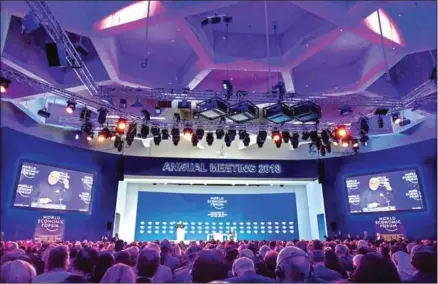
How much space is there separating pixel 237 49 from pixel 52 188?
30.2ft

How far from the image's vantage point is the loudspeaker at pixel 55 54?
614 centimetres

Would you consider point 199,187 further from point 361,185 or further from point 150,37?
point 150,37

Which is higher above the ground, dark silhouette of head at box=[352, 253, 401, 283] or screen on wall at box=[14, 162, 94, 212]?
screen on wall at box=[14, 162, 94, 212]

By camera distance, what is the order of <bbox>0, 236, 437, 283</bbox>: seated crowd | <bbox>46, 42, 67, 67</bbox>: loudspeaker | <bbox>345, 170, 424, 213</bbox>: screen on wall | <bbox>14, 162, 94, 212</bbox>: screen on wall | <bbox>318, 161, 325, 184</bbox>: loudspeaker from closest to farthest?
<bbox>0, 236, 437, 283</bbox>: seated crowd → <bbox>46, 42, 67, 67</bbox>: loudspeaker → <bbox>14, 162, 94, 212</bbox>: screen on wall → <bbox>345, 170, 424, 213</bbox>: screen on wall → <bbox>318, 161, 325, 184</bbox>: loudspeaker

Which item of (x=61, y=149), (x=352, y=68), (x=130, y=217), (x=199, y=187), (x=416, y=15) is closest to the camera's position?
(x=416, y=15)

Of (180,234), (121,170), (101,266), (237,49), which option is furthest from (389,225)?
(101,266)

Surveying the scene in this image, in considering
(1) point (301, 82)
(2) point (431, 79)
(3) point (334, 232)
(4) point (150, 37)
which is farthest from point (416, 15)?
(3) point (334, 232)

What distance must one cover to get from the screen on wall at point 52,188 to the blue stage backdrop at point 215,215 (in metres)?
3.82

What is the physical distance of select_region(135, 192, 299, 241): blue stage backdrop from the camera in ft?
52.9

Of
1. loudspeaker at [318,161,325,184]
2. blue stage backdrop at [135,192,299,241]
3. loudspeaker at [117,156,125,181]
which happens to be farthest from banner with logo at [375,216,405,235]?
loudspeaker at [117,156,125,181]

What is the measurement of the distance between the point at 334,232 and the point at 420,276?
1225cm

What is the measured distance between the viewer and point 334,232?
1429cm

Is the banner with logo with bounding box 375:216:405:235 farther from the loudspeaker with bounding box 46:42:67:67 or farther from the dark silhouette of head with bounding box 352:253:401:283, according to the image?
the loudspeaker with bounding box 46:42:67:67

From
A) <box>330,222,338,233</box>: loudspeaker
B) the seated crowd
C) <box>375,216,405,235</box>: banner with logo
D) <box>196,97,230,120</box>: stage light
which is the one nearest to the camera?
the seated crowd
